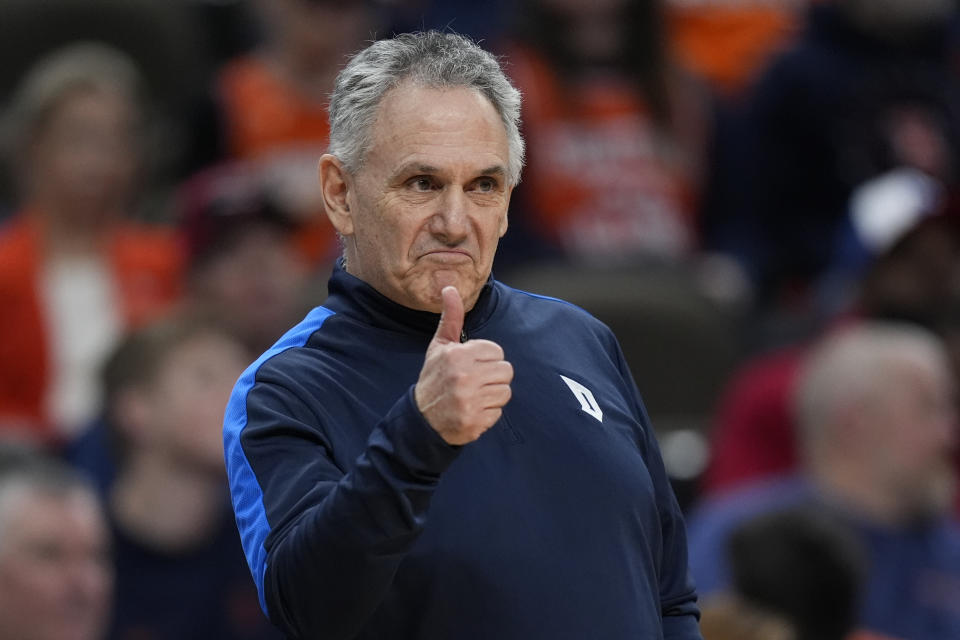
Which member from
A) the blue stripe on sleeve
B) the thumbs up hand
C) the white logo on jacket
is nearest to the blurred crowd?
the white logo on jacket

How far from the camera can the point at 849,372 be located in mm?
4551

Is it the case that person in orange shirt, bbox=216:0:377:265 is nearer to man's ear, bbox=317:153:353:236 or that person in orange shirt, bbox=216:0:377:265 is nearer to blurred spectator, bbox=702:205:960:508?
blurred spectator, bbox=702:205:960:508

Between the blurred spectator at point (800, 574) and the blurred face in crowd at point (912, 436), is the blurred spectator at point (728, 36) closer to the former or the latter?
the blurred face in crowd at point (912, 436)

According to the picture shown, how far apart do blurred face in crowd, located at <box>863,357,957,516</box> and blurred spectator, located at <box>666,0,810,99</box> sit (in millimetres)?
2532

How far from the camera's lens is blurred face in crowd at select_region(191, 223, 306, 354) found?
4.91m

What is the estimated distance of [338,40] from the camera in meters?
5.69

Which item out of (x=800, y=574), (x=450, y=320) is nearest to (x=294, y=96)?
(x=800, y=574)

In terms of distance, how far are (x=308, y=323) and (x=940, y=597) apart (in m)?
2.88

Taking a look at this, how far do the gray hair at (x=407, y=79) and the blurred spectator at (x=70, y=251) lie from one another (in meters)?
3.06

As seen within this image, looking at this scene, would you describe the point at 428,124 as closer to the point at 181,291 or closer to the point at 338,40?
the point at 181,291

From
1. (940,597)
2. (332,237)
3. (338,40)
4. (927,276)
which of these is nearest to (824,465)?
(940,597)

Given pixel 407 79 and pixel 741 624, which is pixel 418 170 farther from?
pixel 741 624

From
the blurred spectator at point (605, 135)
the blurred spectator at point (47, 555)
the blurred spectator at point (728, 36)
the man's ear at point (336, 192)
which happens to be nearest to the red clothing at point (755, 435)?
the blurred spectator at point (605, 135)

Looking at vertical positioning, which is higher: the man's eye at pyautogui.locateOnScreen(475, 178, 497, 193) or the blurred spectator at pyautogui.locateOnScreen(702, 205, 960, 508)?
the man's eye at pyautogui.locateOnScreen(475, 178, 497, 193)
